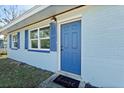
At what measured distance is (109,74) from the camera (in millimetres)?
5586

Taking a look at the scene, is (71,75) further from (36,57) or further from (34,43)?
(34,43)

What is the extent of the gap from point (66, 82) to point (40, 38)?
14.8 ft

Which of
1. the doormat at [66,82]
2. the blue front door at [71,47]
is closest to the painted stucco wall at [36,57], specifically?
the blue front door at [71,47]

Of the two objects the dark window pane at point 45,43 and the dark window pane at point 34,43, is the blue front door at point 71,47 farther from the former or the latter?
the dark window pane at point 34,43

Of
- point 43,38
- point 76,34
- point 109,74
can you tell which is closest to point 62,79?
point 76,34

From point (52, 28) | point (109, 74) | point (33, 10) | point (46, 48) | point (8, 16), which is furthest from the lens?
point (8, 16)

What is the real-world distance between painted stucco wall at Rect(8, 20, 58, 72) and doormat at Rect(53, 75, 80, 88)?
4.26 ft

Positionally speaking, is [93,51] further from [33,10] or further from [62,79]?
[33,10]

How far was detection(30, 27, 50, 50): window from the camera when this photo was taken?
10.0 metres

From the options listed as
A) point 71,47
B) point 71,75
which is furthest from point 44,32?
point 71,75

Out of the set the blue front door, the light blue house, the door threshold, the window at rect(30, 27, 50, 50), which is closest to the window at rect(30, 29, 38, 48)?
the window at rect(30, 27, 50, 50)

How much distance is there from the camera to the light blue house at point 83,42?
213 inches

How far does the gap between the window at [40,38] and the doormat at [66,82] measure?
8.89 feet

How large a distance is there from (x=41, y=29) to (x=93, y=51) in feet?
16.4
